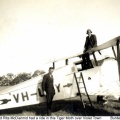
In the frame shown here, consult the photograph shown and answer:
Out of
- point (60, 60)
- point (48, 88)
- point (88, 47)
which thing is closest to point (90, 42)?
point (88, 47)

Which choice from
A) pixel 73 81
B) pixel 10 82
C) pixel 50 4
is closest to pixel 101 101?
pixel 73 81

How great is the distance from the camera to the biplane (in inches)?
112

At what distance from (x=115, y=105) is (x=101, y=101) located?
20 centimetres

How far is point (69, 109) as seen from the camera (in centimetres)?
301

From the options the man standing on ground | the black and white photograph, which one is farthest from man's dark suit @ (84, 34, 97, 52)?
the man standing on ground

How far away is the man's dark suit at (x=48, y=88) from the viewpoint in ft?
10.2

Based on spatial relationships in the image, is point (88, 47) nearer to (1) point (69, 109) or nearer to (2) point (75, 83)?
(2) point (75, 83)

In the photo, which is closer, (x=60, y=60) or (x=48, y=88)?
(x=48, y=88)

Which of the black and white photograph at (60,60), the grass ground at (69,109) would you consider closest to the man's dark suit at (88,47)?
the black and white photograph at (60,60)

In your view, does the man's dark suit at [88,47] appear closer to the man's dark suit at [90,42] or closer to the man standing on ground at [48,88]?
the man's dark suit at [90,42]

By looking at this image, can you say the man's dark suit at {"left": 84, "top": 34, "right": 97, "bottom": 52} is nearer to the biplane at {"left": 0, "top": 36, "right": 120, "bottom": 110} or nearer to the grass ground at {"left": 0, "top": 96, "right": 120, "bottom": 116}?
the biplane at {"left": 0, "top": 36, "right": 120, "bottom": 110}

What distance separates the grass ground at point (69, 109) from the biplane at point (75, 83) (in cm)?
7

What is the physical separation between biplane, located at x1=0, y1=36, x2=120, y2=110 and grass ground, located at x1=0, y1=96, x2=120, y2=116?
0.23 feet

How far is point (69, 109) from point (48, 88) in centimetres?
38
